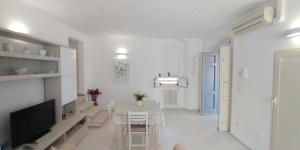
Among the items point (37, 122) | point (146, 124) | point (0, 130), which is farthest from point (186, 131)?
point (0, 130)

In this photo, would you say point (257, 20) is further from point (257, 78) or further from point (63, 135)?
point (63, 135)

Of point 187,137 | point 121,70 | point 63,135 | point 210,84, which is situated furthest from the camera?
point 121,70

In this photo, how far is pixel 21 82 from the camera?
2.71 meters

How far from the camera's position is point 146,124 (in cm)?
315

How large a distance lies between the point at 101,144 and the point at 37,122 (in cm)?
132

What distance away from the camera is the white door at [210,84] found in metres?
5.74

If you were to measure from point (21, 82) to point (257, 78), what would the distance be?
394cm

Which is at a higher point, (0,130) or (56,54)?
(56,54)

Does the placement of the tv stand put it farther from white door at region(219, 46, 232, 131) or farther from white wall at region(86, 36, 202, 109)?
white door at region(219, 46, 232, 131)

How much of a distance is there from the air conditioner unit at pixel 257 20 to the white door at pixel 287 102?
1.88 feet

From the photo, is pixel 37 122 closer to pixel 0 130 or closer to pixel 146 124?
pixel 0 130

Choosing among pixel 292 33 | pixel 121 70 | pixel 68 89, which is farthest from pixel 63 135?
pixel 292 33

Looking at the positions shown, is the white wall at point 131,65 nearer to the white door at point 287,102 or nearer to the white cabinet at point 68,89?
the white cabinet at point 68,89

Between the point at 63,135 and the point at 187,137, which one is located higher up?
the point at 63,135
